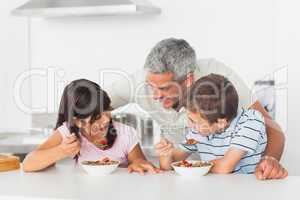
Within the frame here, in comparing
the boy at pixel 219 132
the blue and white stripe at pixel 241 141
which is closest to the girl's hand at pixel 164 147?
the boy at pixel 219 132

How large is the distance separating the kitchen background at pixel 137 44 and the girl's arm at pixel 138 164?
1.10 m

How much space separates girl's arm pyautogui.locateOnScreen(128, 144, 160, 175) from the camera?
5.61 ft

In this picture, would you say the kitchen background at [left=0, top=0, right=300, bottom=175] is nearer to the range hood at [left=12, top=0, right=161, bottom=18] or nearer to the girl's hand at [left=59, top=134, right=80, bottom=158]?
the range hood at [left=12, top=0, right=161, bottom=18]

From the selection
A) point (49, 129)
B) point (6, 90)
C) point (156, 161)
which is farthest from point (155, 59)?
point (6, 90)

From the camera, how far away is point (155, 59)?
7.38 ft

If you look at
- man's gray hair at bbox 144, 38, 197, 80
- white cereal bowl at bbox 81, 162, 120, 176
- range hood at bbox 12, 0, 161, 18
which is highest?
range hood at bbox 12, 0, 161, 18

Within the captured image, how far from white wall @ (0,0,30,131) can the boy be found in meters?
2.25

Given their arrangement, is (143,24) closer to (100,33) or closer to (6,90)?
(100,33)

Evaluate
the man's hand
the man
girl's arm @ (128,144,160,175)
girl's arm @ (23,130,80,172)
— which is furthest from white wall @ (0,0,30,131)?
the man's hand

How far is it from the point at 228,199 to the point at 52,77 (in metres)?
2.76

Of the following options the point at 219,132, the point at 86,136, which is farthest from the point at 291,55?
the point at 86,136

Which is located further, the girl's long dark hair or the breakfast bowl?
the girl's long dark hair

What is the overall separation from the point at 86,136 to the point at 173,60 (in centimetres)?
52

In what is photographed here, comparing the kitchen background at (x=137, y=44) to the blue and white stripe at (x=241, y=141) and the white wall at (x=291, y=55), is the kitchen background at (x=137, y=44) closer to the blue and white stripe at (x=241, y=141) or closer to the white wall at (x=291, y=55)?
the white wall at (x=291, y=55)
